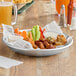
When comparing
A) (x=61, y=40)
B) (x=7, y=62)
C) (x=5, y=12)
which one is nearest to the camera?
(x=7, y=62)

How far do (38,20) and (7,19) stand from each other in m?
0.38

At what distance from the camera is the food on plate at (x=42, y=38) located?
4.29 ft

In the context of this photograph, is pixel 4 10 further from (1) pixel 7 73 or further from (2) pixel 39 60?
(1) pixel 7 73

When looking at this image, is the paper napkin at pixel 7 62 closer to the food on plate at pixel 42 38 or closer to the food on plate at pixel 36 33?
the food on plate at pixel 42 38

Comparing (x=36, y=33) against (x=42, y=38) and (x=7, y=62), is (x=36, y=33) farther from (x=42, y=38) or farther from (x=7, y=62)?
(x=7, y=62)

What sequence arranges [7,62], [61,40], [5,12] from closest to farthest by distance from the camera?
1. [7,62]
2. [61,40]
3. [5,12]

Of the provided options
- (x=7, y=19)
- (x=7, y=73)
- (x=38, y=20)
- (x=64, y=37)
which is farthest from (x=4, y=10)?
(x=7, y=73)

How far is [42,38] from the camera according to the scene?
1389mm

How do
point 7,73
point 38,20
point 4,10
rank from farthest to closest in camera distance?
point 38,20
point 4,10
point 7,73

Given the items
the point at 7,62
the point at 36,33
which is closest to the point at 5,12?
the point at 36,33

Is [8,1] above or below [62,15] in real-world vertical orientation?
above

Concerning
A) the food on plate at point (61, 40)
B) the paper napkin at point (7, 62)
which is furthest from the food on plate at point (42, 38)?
the paper napkin at point (7, 62)

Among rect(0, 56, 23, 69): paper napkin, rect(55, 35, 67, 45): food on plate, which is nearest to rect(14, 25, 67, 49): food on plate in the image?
rect(55, 35, 67, 45): food on plate

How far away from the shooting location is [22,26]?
77.3 inches
